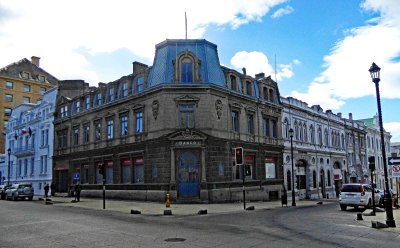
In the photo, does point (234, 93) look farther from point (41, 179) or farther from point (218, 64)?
point (41, 179)

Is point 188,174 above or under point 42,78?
under

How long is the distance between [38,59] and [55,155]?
44.9 metres

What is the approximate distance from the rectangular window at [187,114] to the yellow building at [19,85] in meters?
52.7

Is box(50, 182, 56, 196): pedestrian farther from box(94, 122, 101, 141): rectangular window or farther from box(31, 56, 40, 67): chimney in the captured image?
box(31, 56, 40, 67): chimney

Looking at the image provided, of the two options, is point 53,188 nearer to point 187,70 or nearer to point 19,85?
point 187,70

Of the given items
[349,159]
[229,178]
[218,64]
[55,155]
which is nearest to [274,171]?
[229,178]

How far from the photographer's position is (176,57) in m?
31.0

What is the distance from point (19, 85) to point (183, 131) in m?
58.4

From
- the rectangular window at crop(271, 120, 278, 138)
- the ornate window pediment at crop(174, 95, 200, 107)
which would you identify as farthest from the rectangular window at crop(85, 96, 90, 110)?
the rectangular window at crop(271, 120, 278, 138)

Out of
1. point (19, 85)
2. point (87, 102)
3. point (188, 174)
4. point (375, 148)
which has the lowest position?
point (188, 174)

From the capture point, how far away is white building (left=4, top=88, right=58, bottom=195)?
154 ft

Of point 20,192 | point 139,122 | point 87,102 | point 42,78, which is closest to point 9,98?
point 42,78

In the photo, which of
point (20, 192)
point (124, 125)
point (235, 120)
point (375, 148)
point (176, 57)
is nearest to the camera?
point (176, 57)

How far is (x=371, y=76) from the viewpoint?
16.5 meters
